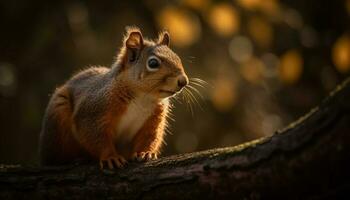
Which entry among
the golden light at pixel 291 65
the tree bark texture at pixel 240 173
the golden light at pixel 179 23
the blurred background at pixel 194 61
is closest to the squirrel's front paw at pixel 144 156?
the tree bark texture at pixel 240 173

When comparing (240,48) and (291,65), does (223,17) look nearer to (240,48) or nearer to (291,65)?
(291,65)

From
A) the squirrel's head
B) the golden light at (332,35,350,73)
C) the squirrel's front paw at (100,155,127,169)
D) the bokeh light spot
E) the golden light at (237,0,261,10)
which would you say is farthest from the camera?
the bokeh light spot

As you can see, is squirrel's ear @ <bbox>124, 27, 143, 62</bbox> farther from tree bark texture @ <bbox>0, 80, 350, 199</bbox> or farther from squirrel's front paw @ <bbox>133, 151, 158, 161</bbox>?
tree bark texture @ <bbox>0, 80, 350, 199</bbox>

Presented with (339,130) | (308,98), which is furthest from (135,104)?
(308,98)

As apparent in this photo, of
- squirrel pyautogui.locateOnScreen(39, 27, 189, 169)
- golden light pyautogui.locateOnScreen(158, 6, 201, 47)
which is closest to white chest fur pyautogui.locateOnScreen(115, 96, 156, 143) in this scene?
squirrel pyautogui.locateOnScreen(39, 27, 189, 169)

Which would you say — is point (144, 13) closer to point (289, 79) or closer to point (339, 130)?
point (289, 79)

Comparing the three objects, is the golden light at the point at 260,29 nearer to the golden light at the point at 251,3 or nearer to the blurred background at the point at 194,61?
the blurred background at the point at 194,61
